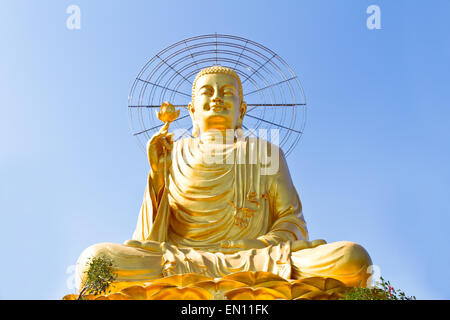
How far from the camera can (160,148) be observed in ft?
24.9

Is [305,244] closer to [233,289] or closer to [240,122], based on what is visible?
[233,289]

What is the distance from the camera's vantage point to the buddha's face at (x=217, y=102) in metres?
8.03

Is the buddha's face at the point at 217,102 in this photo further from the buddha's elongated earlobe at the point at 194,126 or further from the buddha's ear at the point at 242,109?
the buddha's ear at the point at 242,109

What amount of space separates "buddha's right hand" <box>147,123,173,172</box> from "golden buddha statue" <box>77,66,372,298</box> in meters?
0.01

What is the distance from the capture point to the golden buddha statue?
6066mm

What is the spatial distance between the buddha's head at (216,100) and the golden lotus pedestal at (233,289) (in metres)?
2.94

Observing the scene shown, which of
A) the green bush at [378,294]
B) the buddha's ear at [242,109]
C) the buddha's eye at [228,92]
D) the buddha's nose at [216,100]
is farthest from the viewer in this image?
the buddha's ear at [242,109]

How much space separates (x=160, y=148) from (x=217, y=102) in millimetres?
974

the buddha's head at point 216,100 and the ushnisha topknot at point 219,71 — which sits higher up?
the ushnisha topknot at point 219,71

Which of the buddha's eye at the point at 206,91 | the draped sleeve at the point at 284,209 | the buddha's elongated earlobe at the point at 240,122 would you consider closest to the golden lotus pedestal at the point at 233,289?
the draped sleeve at the point at 284,209
